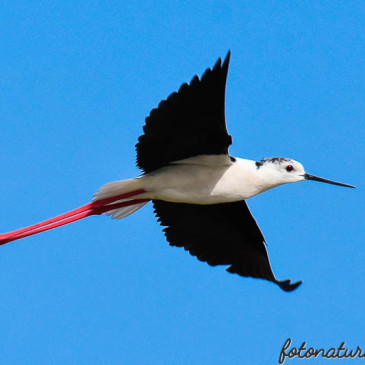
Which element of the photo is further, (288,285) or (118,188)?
(288,285)

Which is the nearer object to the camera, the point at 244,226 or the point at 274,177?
the point at 274,177

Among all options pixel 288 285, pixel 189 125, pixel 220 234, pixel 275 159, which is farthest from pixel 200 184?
pixel 288 285

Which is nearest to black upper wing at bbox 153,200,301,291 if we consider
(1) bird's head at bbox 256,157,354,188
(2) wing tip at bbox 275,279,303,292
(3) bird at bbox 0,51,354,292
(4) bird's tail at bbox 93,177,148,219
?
(3) bird at bbox 0,51,354,292

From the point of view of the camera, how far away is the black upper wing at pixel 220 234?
8.30m

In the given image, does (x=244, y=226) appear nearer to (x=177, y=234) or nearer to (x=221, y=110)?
(x=177, y=234)

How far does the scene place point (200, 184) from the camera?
756cm

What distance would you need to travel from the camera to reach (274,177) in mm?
7820

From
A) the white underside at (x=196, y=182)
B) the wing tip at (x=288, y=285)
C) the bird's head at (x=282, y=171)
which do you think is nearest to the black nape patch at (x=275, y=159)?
the bird's head at (x=282, y=171)

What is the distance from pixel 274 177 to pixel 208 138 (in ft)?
3.18

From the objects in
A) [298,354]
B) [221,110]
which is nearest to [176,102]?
[221,110]

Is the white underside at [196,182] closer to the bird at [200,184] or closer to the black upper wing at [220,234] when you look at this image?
the bird at [200,184]

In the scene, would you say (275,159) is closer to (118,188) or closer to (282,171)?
(282,171)

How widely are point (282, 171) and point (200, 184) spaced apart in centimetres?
93

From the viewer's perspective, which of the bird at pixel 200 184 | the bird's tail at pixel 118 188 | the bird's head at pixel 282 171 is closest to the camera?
the bird at pixel 200 184
